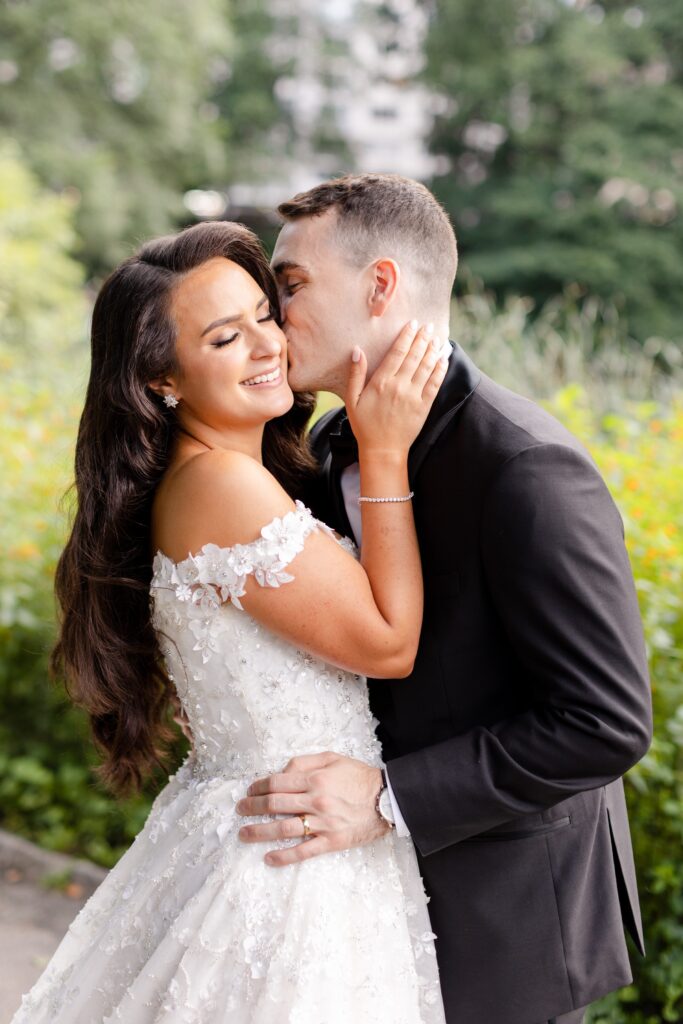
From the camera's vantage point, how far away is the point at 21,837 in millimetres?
4668

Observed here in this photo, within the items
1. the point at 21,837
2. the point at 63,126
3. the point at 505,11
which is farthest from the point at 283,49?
the point at 21,837

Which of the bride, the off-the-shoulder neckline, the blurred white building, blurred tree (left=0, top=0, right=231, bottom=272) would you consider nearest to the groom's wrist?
the bride

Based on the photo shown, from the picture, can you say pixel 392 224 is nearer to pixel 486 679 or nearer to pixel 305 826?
pixel 486 679

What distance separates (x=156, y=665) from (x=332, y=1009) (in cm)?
108

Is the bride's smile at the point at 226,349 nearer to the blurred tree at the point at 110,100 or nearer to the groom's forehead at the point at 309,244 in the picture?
the groom's forehead at the point at 309,244

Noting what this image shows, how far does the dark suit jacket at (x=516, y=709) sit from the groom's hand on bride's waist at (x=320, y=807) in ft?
0.26

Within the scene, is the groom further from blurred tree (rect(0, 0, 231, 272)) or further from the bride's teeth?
blurred tree (rect(0, 0, 231, 272))

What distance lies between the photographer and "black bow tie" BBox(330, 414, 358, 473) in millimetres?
2438

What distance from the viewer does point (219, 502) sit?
6.88 ft

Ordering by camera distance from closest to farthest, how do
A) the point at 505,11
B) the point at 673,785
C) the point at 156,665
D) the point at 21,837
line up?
1. the point at 156,665
2. the point at 673,785
3. the point at 21,837
4. the point at 505,11

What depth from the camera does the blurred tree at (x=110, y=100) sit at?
22062 millimetres

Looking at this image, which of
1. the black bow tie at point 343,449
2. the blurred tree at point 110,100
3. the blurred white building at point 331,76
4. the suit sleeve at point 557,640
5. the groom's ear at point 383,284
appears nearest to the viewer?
the suit sleeve at point 557,640

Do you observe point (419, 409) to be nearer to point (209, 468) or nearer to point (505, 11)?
point (209, 468)

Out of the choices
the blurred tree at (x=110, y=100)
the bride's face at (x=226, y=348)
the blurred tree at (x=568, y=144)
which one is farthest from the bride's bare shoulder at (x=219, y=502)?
the blurred tree at (x=110, y=100)
